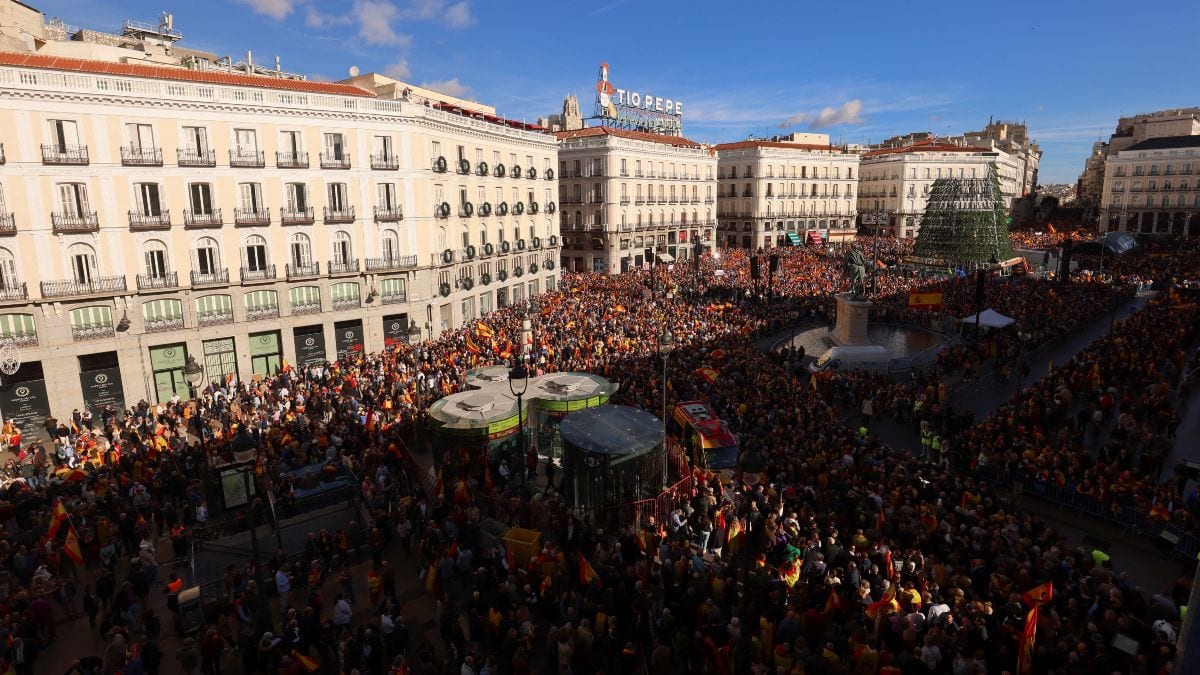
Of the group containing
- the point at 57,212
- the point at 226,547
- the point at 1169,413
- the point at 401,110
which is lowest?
the point at 226,547

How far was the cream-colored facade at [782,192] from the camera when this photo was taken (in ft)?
265

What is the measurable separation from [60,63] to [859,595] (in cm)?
3473

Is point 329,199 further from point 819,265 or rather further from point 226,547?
point 819,265

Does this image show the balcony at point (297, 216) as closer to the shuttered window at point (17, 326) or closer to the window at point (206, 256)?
the window at point (206, 256)

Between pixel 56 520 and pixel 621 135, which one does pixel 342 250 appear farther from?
pixel 621 135

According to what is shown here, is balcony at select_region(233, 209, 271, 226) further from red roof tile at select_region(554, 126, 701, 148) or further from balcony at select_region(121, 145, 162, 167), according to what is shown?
red roof tile at select_region(554, 126, 701, 148)

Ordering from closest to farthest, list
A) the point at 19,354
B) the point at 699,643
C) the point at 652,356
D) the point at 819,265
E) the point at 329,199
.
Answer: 1. the point at 699,643
2. the point at 19,354
3. the point at 652,356
4. the point at 329,199
5. the point at 819,265

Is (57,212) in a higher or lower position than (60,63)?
lower

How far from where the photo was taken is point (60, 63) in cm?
2714

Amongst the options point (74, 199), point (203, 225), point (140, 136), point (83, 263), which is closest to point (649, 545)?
point (203, 225)

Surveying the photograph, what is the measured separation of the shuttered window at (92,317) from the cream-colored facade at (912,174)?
86652 millimetres

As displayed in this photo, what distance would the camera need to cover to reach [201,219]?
29.6 metres

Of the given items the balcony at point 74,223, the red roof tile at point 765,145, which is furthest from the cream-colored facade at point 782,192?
the balcony at point 74,223

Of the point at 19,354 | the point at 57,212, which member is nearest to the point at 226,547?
the point at 19,354
